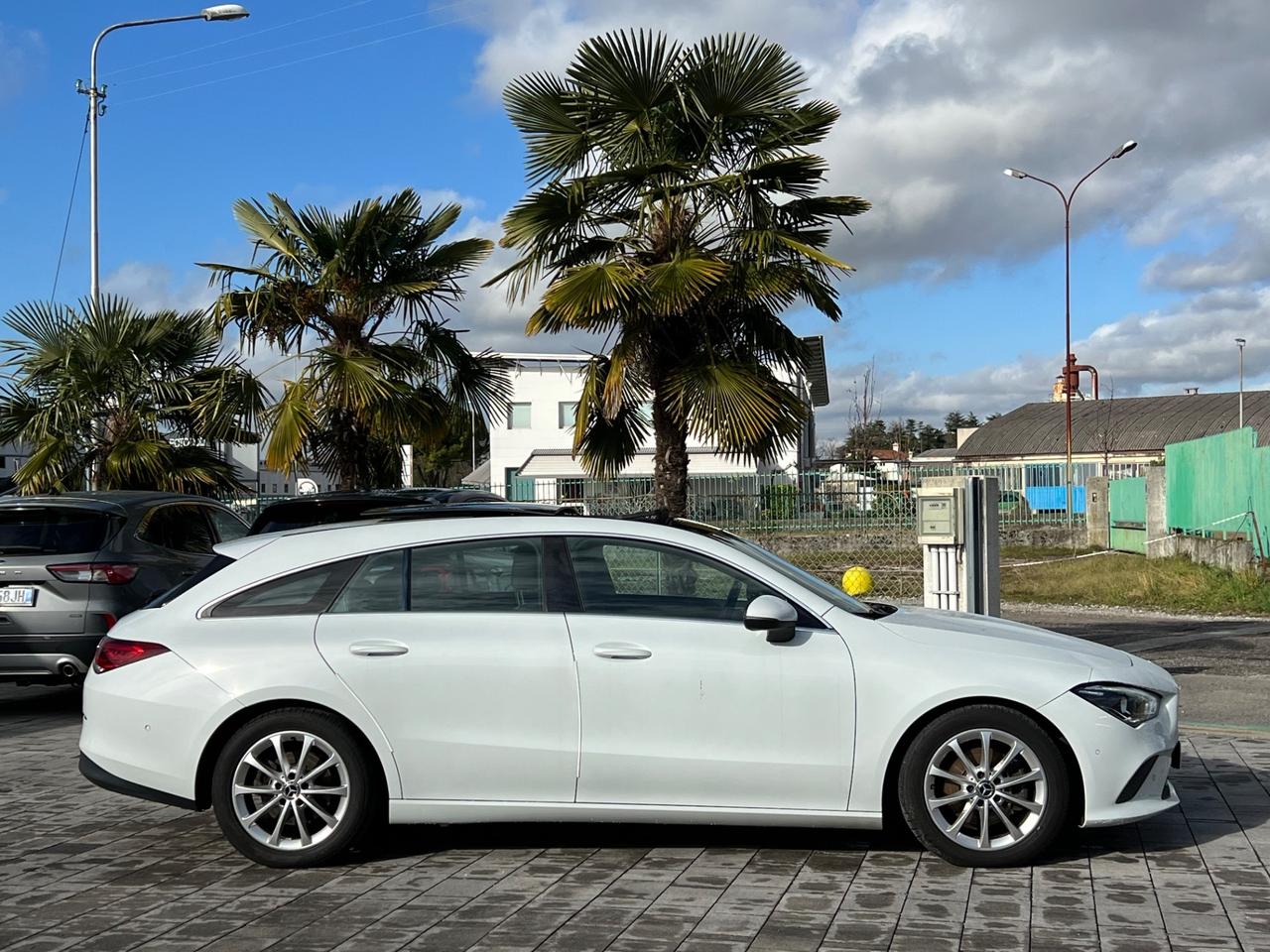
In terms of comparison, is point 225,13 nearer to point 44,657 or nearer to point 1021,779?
point 44,657

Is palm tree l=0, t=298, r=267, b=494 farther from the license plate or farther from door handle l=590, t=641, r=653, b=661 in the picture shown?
door handle l=590, t=641, r=653, b=661

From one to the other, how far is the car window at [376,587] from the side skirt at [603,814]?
2.79ft

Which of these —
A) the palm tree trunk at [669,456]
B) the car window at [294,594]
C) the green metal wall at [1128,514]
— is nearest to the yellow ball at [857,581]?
the palm tree trunk at [669,456]

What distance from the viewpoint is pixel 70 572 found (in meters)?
9.97

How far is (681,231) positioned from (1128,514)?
21220 mm

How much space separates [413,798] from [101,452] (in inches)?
494

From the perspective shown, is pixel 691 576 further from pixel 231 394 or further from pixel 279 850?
pixel 231 394

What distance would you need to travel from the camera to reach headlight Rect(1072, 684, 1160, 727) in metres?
5.84

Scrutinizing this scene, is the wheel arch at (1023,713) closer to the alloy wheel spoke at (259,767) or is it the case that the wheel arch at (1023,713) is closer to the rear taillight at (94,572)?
the alloy wheel spoke at (259,767)

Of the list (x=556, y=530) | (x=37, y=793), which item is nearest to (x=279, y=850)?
(x=556, y=530)

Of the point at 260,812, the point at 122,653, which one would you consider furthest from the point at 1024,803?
the point at 122,653

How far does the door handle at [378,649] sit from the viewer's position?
19.7ft

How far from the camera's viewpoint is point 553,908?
5340mm

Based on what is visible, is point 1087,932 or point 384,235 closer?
point 1087,932
